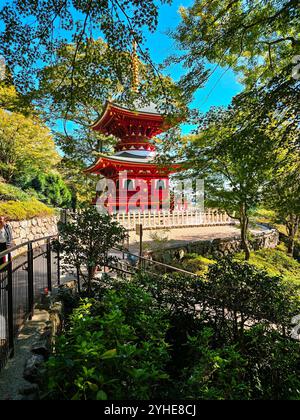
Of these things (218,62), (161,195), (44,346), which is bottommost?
(44,346)

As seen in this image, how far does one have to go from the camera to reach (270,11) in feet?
14.3

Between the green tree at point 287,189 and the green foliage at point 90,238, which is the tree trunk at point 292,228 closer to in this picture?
A: the green tree at point 287,189

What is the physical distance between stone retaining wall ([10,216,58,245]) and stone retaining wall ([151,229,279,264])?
16.3ft

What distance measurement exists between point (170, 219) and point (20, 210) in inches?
323

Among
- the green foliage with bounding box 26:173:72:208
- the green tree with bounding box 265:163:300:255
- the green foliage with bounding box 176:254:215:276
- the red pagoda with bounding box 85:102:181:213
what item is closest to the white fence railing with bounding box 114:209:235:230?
the red pagoda with bounding box 85:102:181:213

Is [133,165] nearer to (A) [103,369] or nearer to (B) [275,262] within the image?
(B) [275,262]

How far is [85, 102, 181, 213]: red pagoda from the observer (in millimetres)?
14859

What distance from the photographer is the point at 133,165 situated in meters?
14.6

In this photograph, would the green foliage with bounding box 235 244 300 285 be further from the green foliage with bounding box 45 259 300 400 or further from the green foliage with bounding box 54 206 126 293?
the green foliage with bounding box 54 206 126 293

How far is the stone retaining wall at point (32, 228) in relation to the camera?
28.2 feet

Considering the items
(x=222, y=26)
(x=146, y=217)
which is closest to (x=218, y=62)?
(x=222, y=26)

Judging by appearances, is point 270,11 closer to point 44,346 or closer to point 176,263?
point 44,346

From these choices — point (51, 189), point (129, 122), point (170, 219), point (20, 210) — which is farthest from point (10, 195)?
point (129, 122)
